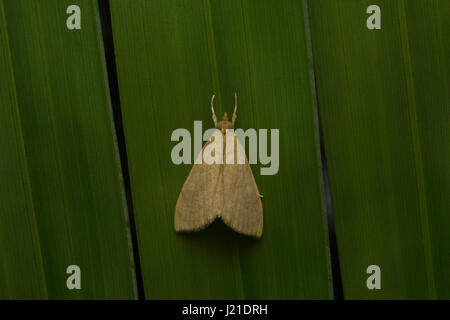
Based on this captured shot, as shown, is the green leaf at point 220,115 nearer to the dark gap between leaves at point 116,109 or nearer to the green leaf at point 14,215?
the dark gap between leaves at point 116,109

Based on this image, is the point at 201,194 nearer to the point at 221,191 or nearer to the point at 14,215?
the point at 221,191

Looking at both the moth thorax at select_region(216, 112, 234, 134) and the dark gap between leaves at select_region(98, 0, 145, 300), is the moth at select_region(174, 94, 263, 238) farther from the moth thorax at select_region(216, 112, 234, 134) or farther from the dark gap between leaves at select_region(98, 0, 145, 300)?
the dark gap between leaves at select_region(98, 0, 145, 300)

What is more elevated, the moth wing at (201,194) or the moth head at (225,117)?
the moth head at (225,117)

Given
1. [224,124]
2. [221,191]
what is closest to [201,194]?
[221,191]

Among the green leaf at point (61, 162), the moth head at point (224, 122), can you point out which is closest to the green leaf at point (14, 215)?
the green leaf at point (61, 162)

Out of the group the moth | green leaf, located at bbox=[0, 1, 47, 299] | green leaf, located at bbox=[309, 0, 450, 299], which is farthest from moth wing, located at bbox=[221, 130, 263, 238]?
green leaf, located at bbox=[0, 1, 47, 299]
